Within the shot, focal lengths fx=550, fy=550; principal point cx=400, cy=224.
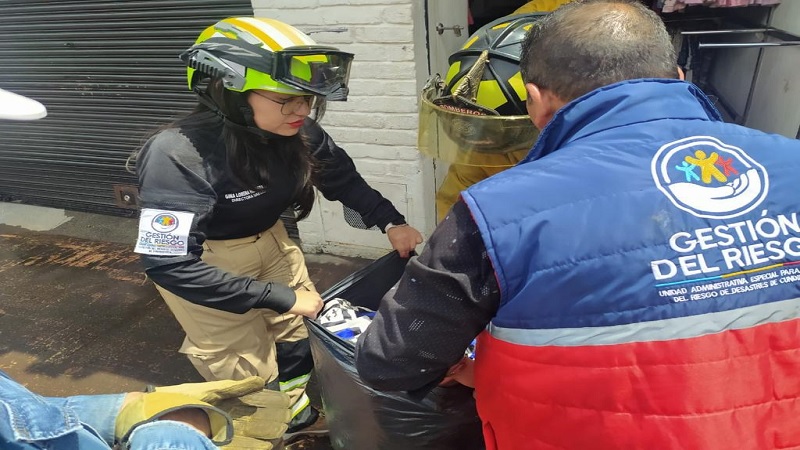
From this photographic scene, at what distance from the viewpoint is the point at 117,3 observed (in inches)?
158

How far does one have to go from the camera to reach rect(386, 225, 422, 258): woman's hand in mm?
2322

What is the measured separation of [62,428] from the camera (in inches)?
42.7

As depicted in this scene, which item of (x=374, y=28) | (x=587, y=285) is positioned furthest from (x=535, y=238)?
(x=374, y=28)

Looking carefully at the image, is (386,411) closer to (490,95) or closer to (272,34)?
(490,95)

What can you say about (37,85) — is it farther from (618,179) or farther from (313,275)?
(618,179)

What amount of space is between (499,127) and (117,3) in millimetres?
3528

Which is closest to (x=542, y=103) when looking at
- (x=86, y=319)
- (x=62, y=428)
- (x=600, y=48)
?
(x=600, y=48)

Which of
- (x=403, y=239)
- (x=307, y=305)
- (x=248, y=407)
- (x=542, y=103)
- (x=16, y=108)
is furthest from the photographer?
(x=403, y=239)

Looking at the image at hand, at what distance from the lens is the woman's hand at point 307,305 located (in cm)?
198

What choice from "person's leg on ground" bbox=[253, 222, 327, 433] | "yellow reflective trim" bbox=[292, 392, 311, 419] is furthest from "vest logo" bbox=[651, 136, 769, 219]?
"yellow reflective trim" bbox=[292, 392, 311, 419]

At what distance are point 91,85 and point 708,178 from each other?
482cm

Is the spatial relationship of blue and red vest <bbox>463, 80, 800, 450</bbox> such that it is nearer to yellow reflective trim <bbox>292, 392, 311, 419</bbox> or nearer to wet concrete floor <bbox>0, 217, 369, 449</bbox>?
yellow reflective trim <bbox>292, 392, 311, 419</bbox>

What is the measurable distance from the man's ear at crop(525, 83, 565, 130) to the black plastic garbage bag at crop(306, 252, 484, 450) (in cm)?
86

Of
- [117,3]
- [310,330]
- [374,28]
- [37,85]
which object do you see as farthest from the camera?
[37,85]
